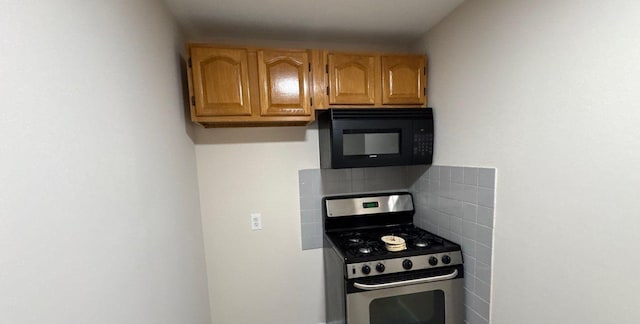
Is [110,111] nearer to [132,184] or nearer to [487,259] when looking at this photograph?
[132,184]

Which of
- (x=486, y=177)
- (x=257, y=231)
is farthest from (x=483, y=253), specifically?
(x=257, y=231)

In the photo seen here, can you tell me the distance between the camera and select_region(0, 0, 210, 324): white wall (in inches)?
17.9

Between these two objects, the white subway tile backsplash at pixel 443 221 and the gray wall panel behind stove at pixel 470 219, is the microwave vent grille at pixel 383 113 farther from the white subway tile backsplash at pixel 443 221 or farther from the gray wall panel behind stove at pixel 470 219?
the white subway tile backsplash at pixel 443 221

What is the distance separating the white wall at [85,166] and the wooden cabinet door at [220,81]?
9.7 inches

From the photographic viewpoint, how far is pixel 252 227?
186 cm

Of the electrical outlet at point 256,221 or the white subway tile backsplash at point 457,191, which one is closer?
the white subway tile backsplash at point 457,191

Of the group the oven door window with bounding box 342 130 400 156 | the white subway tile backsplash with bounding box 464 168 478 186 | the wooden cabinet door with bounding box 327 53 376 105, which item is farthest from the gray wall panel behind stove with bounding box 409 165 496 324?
the wooden cabinet door with bounding box 327 53 376 105

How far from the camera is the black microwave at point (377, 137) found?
1595 millimetres

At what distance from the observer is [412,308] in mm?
1515

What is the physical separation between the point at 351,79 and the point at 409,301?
57.6 inches

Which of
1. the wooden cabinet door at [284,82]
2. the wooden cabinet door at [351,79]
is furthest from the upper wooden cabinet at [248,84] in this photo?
the wooden cabinet door at [351,79]

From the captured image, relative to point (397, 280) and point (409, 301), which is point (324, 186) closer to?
point (397, 280)

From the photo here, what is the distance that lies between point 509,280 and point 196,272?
1769 mm

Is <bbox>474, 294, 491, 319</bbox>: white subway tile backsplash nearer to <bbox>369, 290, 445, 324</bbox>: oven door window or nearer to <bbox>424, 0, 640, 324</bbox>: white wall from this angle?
<bbox>424, 0, 640, 324</bbox>: white wall
